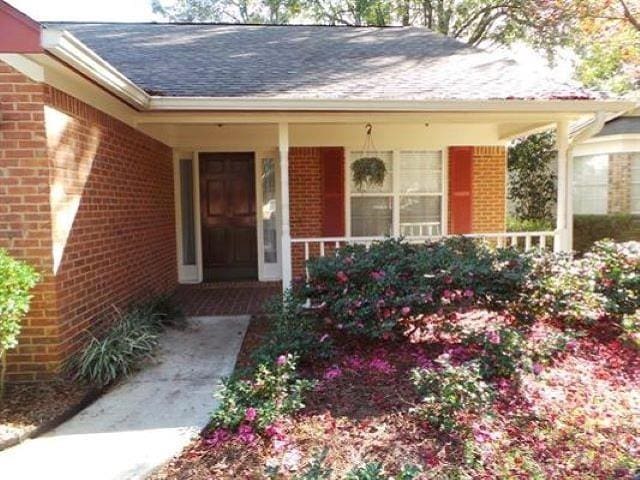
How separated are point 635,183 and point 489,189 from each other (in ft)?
19.9

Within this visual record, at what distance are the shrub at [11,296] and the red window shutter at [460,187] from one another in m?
6.34

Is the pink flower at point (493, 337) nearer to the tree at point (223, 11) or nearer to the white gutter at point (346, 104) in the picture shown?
the white gutter at point (346, 104)

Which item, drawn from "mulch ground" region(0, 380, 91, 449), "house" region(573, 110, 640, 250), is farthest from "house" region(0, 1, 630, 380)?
"house" region(573, 110, 640, 250)

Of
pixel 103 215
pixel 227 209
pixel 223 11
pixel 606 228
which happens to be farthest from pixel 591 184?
pixel 223 11

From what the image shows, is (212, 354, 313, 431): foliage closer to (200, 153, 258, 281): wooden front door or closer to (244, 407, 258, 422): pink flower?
(244, 407, 258, 422): pink flower

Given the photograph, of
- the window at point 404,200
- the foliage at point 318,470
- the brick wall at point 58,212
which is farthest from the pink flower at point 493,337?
the window at point 404,200

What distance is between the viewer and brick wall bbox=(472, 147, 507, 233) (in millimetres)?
8031

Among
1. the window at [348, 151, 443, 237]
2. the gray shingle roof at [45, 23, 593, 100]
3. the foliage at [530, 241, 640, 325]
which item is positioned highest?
the gray shingle roof at [45, 23, 593, 100]

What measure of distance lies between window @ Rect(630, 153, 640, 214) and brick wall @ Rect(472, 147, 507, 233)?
227 inches

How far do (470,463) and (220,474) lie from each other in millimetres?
1502

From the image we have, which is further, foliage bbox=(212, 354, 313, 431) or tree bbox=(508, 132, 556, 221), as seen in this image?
tree bbox=(508, 132, 556, 221)

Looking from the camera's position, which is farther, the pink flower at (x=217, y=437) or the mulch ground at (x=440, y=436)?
the pink flower at (x=217, y=437)

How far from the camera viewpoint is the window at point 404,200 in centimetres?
784

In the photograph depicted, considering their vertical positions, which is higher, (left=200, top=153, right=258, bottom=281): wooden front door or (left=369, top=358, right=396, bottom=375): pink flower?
(left=200, top=153, right=258, bottom=281): wooden front door
